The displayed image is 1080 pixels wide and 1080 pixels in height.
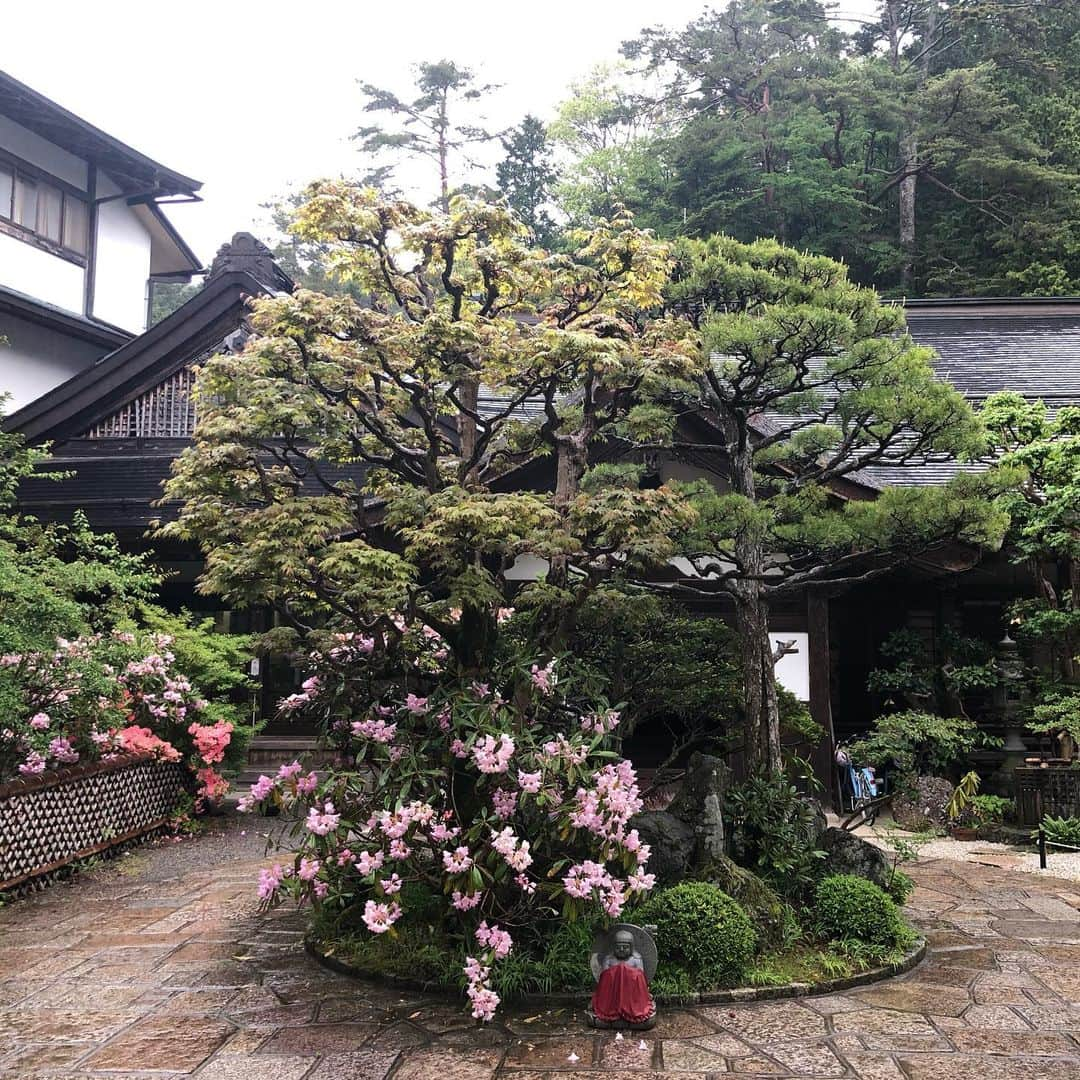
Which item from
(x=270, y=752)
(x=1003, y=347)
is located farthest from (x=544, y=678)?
(x=1003, y=347)

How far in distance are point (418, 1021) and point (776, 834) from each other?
2.84 meters

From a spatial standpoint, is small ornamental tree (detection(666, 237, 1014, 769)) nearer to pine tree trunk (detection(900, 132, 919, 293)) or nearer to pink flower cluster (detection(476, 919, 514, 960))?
pink flower cluster (detection(476, 919, 514, 960))

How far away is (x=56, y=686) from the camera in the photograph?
26.8ft

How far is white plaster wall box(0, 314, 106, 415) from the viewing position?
1566cm

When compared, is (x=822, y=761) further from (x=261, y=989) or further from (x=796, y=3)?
(x=796, y=3)

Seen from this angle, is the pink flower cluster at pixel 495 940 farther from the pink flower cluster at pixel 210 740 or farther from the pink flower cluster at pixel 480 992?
the pink flower cluster at pixel 210 740

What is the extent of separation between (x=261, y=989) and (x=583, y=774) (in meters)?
2.18

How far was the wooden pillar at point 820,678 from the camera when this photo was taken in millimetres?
11016

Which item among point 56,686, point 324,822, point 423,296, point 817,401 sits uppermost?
point 423,296

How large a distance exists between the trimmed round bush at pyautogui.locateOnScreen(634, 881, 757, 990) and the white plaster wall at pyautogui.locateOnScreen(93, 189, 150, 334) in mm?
16608

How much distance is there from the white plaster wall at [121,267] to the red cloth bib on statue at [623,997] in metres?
17.0

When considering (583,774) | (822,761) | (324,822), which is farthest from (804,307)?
(822,761)

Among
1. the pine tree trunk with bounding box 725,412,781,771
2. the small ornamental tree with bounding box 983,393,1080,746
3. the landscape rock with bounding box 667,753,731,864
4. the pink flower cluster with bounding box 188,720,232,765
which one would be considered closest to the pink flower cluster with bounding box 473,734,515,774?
the landscape rock with bounding box 667,753,731,864

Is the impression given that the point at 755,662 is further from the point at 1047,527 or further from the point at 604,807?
the point at 1047,527
